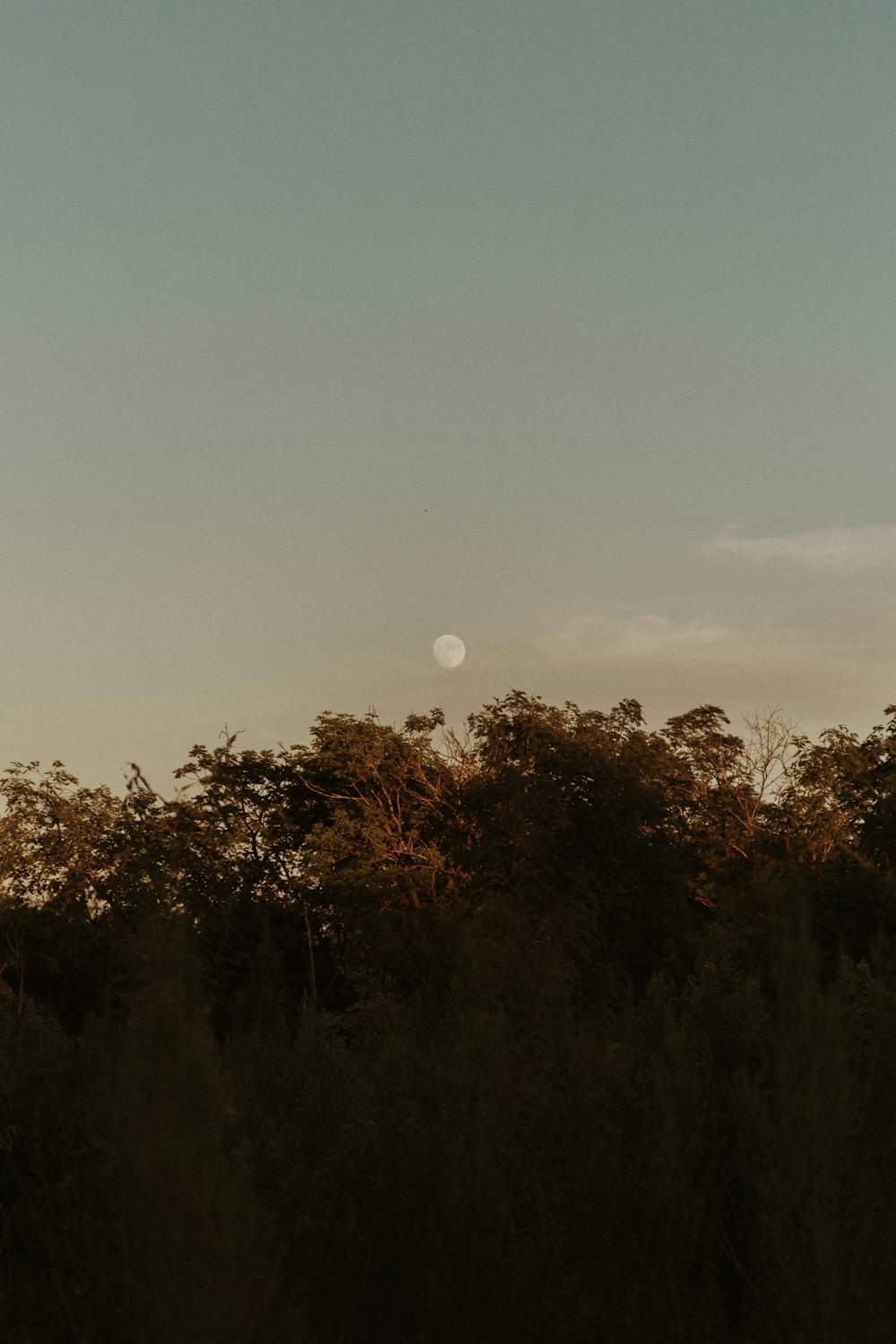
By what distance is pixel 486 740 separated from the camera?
42406 millimetres

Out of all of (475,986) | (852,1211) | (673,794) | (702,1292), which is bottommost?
(702,1292)

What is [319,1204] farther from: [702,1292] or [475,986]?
[702,1292]

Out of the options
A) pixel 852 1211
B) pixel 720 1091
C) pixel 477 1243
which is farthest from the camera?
pixel 720 1091

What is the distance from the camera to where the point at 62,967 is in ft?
138

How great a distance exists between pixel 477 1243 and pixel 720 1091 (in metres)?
5.10

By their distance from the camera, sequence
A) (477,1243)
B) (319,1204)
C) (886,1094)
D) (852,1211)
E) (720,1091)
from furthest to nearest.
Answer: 1. (720,1091)
2. (886,1094)
3. (319,1204)
4. (477,1243)
5. (852,1211)

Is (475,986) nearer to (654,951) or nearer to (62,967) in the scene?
(654,951)

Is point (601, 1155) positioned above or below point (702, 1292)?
above

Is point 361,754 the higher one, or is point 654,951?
point 361,754

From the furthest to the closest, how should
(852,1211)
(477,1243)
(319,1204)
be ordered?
(319,1204) < (477,1243) < (852,1211)

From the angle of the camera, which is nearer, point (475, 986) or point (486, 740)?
point (475, 986)

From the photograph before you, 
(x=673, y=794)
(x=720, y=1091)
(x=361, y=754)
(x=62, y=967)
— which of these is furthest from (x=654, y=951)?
(x=720, y=1091)

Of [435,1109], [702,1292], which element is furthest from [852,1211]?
[435,1109]

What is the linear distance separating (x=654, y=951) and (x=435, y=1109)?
102ft
